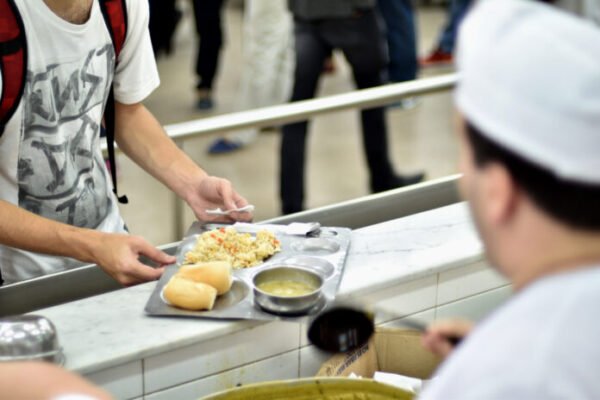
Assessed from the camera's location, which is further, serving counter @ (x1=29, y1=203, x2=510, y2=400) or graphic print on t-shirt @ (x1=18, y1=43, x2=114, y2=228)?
graphic print on t-shirt @ (x1=18, y1=43, x2=114, y2=228)

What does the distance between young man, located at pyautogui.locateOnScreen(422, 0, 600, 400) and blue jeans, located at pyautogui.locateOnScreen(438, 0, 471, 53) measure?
251 inches

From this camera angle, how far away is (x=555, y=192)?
92 centimetres

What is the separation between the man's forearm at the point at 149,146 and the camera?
2.44 metres

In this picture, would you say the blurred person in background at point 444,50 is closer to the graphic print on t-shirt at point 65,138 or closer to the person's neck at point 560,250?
the graphic print on t-shirt at point 65,138

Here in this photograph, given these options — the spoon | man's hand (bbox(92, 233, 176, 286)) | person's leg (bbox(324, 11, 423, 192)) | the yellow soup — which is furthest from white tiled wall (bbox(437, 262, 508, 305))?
person's leg (bbox(324, 11, 423, 192))

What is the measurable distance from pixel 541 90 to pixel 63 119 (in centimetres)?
151

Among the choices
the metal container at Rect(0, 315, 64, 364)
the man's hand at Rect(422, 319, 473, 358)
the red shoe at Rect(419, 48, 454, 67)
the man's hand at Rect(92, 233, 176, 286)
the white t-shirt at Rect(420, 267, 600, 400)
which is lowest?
the red shoe at Rect(419, 48, 454, 67)

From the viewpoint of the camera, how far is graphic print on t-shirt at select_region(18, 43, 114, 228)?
211cm

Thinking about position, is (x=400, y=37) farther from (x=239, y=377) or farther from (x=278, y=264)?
(x=239, y=377)

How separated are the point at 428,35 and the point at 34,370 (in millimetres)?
7862

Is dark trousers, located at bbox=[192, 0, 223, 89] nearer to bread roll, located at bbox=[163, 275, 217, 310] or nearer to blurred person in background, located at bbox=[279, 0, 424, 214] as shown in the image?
blurred person in background, located at bbox=[279, 0, 424, 214]

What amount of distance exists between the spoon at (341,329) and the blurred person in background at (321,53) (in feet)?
9.07

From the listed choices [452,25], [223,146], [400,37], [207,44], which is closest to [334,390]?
[223,146]

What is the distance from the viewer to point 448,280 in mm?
2080
